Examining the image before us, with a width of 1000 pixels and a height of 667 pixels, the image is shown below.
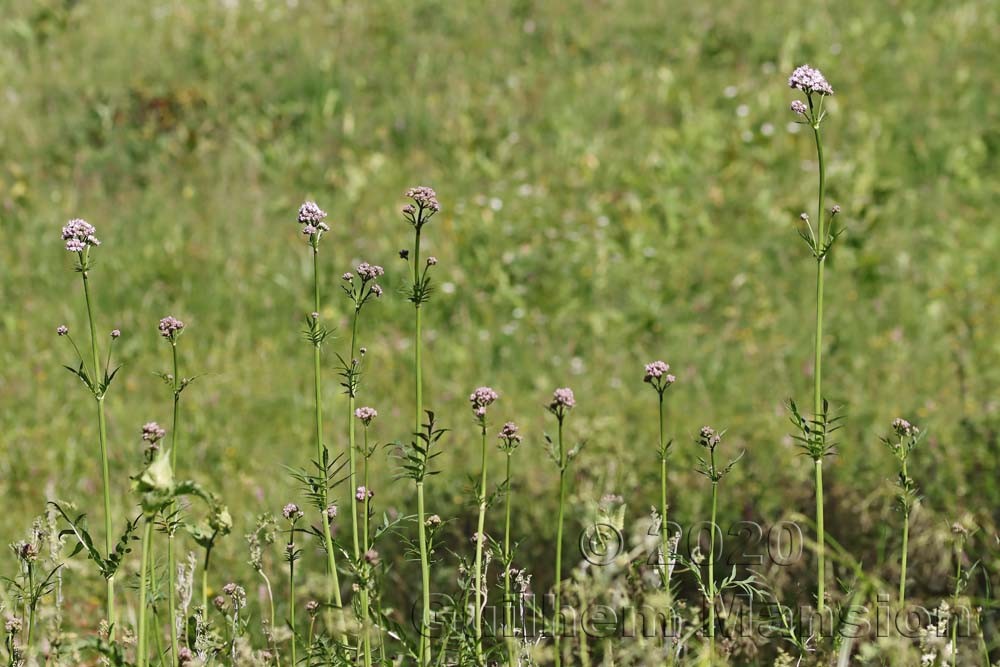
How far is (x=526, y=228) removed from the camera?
8.27 metres

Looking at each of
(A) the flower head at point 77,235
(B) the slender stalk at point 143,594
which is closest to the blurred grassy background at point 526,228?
(B) the slender stalk at point 143,594

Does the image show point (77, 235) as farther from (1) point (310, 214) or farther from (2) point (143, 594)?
(2) point (143, 594)

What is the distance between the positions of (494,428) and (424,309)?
172 centimetres

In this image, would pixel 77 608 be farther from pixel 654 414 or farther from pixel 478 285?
pixel 478 285

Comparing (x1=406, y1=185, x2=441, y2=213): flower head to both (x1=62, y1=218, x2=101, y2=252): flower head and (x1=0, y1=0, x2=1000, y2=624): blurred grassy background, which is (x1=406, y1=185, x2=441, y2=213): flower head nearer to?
(x1=62, y1=218, x2=101, y2=252): flower head

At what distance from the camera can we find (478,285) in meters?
7.80

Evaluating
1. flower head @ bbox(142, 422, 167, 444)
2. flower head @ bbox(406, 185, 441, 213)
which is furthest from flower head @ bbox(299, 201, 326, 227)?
flower head @ bbox(142, 422, 167, 444)

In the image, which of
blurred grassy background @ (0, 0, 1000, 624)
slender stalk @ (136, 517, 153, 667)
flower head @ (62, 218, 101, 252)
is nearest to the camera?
slender stalk @ (136, 517, 153, 667)

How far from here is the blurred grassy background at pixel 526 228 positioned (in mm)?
6094

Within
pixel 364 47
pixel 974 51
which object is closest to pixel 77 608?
pixel 364 47

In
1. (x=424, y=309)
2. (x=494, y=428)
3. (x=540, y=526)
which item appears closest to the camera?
(x=540, y=526)

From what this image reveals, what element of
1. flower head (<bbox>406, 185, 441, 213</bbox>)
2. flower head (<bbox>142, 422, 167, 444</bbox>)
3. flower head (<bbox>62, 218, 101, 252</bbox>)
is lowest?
flower head (<bbox>142, 422, 167, 444</bbox>)

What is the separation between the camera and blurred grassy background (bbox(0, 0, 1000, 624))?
609 cm

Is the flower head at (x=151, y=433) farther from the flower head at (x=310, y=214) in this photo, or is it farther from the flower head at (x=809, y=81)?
the flower head at (x=809, y=81)
